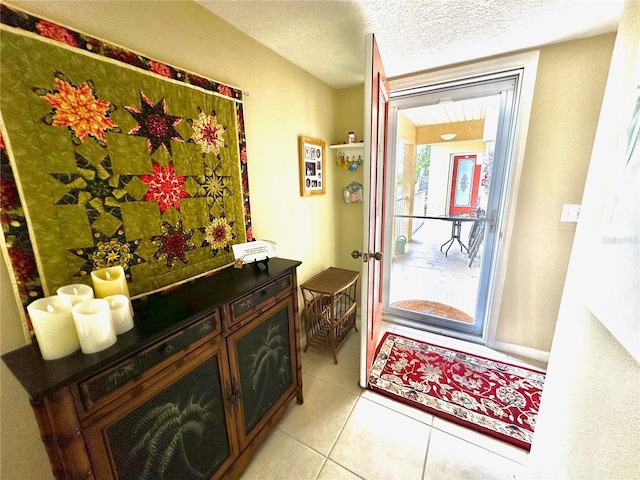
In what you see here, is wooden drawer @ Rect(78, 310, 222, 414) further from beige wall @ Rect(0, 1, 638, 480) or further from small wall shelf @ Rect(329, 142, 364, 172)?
small wall shelf @ Rect(329, 142, 364, 172)

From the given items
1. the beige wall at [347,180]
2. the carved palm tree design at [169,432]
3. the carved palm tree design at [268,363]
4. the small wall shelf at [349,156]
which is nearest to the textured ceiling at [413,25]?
the beige wall at [347,180]

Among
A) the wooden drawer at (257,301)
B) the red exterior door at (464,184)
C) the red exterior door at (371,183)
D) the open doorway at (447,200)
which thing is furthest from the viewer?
the red exterior door at (464,184)

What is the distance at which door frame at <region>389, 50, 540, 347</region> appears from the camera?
1.76m

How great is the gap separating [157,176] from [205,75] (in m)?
0.61

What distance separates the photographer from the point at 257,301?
4.11 ft

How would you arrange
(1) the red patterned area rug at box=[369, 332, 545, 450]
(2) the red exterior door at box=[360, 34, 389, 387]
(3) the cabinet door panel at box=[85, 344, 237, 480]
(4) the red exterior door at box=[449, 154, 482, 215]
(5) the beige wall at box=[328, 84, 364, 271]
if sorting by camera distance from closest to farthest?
(3) the cabinet door panel at box=[85, 344, 237, 480], (2) the red exterior door at box=[360, 34, 389, 387], (1) the red patterned area rug at box=[369, 332, 545, 450], (4) the red exterior door at box=[449, 154, 482, 215], (5) the beige wall at box=[328, 84, 364, 271]

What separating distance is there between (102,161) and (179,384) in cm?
90

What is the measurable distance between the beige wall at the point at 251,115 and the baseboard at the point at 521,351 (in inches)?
56.4

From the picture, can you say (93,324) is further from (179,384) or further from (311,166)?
(311,166)

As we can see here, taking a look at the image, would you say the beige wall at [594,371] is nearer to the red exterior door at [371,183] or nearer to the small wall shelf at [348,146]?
the red exterior door at [371,183]

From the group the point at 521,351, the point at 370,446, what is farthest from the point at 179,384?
the point at 521,351

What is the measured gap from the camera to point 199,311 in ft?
3.23

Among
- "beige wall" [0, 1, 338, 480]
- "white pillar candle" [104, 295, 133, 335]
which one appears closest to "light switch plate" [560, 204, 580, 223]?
"beige wall" [0, 1, 338, 480]

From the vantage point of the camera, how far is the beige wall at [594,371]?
62 centimetres
